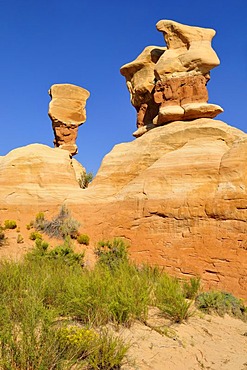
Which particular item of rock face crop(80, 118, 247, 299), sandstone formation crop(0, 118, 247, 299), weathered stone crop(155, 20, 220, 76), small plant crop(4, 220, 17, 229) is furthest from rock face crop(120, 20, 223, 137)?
small plant crop(4, 220, 17, 229)

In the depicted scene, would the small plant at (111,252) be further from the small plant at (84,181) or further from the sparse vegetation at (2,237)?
the small plant at (84,181)

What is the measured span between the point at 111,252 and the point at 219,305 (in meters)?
6.08

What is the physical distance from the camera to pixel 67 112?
3159cm

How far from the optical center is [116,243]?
14.6 m

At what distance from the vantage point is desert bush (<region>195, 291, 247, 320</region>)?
8758mm

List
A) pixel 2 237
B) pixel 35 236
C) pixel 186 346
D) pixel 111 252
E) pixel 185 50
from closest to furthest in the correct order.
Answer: pixel 186 346 < pixel 111 252 < pixel 2 237 < pixel 35 236 < pixel 185 50

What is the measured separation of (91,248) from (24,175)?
6070 mm

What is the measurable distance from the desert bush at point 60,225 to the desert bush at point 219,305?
7.85 m

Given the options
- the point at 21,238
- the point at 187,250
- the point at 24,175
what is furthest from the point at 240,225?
the point at 24,175

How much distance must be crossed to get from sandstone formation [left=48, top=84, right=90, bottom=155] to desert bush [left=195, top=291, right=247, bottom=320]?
24.5 m

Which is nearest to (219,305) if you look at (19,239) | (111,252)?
(111,252)

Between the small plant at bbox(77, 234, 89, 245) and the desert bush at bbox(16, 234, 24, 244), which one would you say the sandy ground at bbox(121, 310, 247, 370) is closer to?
the small plant at bbox(77, 234, 89, 245)

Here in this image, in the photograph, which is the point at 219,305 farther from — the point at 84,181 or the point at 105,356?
the point at 84,181

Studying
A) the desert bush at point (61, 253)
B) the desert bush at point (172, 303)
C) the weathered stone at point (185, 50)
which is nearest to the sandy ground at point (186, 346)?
the desert bush at point (172, 303)
